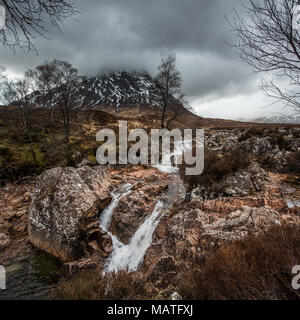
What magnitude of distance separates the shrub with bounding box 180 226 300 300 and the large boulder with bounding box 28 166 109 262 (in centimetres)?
462

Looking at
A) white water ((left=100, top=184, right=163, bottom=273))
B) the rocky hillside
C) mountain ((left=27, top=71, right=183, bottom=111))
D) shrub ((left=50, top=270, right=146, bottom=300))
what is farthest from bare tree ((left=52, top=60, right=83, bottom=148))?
mountain ((left=27, top=71, right=183, bottom=111))

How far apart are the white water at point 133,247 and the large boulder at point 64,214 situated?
830 mm

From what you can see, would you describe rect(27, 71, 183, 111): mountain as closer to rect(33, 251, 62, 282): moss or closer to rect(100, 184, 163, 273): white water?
rect(100, 184, 163, 273): white water

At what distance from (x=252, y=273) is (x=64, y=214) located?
633 centimetres

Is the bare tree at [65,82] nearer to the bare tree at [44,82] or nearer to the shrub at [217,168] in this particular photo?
the bare tree at [44,82]

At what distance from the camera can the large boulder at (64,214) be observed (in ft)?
19.4

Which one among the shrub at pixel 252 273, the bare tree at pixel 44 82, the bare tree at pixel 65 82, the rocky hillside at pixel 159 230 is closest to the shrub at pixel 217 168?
the rocky hillside at pixel 159 230

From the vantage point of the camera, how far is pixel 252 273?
2311mm

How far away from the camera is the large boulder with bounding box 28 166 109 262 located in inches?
233

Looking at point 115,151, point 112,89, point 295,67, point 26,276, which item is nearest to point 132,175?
point 115,151

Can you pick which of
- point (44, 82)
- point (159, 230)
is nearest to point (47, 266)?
point (159, 230)

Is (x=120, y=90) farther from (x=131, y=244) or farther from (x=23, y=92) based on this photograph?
(x=131, y=244)

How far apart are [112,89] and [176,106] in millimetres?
132023

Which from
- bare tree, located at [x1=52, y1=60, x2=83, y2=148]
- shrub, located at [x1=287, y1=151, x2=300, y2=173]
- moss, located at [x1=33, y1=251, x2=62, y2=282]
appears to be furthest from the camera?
bare tree, located at [x1=52, y1=60, x2=83, y2=148]
